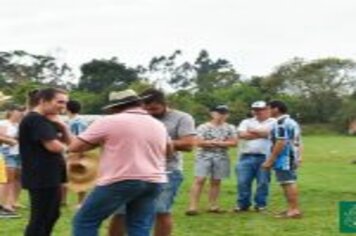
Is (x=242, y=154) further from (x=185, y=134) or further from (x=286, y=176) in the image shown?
(x=185, y=134)

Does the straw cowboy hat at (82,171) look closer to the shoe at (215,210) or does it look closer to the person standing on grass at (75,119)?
the person standing on grass at (75,119)

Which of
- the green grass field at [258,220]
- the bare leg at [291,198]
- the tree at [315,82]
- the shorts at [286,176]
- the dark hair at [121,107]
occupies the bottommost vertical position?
the green grass field at [258,220]

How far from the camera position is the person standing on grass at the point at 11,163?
490 inches

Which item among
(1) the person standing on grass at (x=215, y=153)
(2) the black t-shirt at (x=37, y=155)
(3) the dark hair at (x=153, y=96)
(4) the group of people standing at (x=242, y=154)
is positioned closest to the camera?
(2) the black t-shirt at (x=37, y=155)

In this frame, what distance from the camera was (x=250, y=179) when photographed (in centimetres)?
1312

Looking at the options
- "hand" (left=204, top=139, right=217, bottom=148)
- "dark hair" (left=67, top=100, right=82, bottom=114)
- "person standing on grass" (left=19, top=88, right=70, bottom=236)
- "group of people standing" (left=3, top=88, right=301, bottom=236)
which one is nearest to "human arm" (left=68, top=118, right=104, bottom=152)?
"group of people standing" (left=3, top=88, right=301, bottom=236)

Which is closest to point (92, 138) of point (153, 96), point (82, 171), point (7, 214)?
point (153, 96)

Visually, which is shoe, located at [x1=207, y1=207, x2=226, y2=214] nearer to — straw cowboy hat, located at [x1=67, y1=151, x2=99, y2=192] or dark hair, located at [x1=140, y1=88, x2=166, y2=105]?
straw cowboy hat, located at [x1=67, y1=151, x2=99, y2=192]

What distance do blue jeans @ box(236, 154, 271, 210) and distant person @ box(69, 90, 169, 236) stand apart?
5.78 metres

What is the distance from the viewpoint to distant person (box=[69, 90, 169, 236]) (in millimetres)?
7035

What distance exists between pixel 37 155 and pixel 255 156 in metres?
5.52

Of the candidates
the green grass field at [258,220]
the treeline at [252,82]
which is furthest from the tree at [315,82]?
the green grass field at [258,220]

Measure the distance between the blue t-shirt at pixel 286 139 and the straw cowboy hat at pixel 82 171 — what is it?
2.80 meters

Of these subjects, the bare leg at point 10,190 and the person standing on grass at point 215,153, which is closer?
the bare leg at point 10,190
